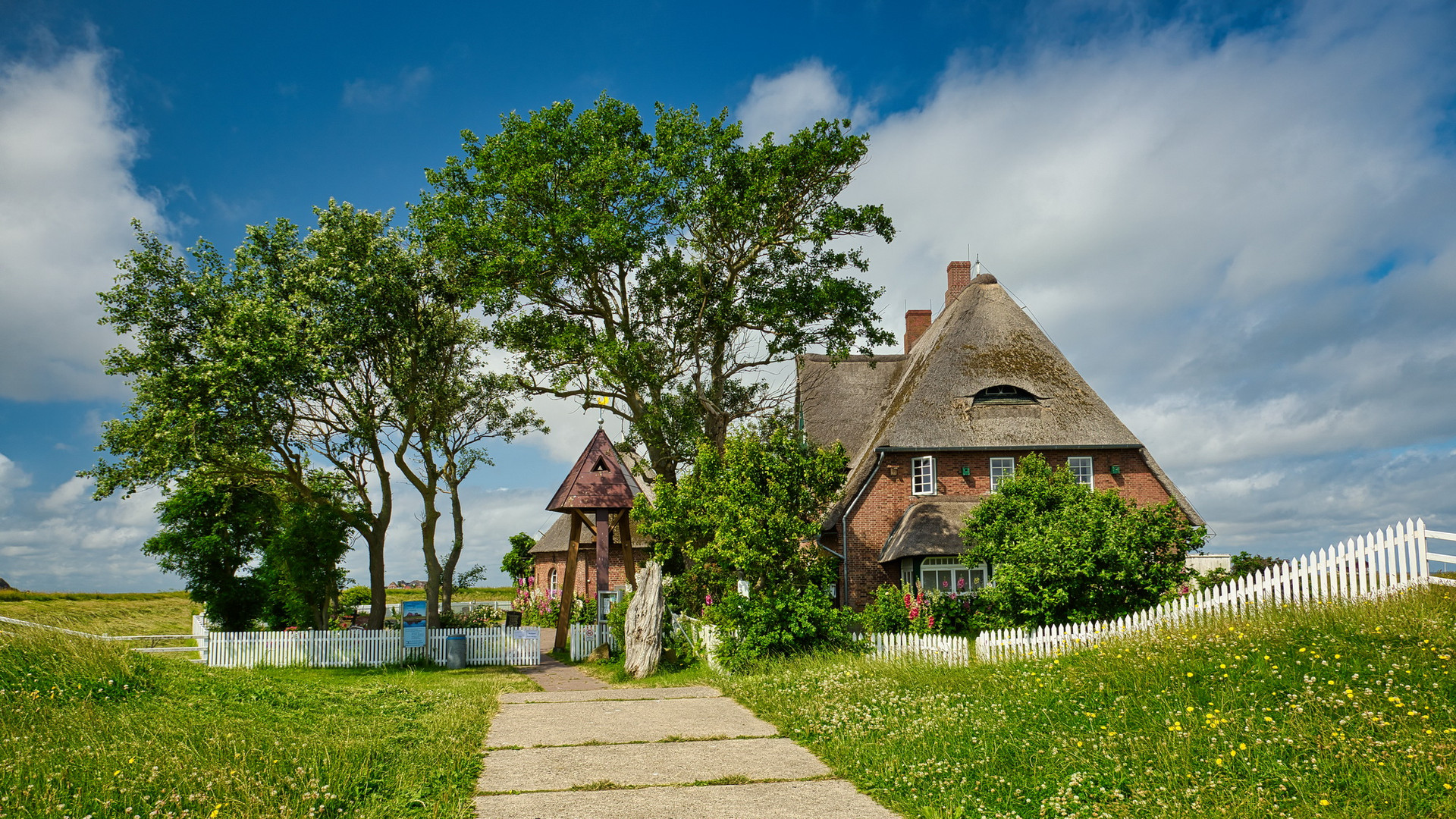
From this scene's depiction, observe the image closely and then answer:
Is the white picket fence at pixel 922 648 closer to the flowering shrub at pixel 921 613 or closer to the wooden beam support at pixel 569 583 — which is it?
the flowering shrub at pixel 921 613

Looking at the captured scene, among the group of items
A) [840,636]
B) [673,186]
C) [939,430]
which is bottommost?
[840,636]

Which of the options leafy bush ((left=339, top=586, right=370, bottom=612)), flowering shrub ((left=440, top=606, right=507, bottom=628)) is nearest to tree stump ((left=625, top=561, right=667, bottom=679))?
flowering shrub ((left=440, top=606, right=507, bottom=628))

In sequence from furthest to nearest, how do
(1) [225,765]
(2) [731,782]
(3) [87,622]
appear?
1. (3) [87,622]
2. (2) [731,782]
3. (1) [225,765]

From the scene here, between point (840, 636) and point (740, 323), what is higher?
point (740, 323)

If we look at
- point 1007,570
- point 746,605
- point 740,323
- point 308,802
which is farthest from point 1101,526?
point 308,802

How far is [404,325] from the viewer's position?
23.0 m

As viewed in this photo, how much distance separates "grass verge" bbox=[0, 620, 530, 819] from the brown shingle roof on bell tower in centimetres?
949

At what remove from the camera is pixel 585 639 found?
23984 millimetres

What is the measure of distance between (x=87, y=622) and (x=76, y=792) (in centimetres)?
1119

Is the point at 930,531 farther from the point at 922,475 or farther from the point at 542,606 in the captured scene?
the point at 542,606

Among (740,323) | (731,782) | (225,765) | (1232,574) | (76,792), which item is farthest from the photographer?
(740,323)

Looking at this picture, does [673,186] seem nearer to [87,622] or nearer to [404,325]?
[404,325]

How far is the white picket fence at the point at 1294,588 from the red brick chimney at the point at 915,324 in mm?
18884

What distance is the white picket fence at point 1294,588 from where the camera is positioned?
1228 cm
